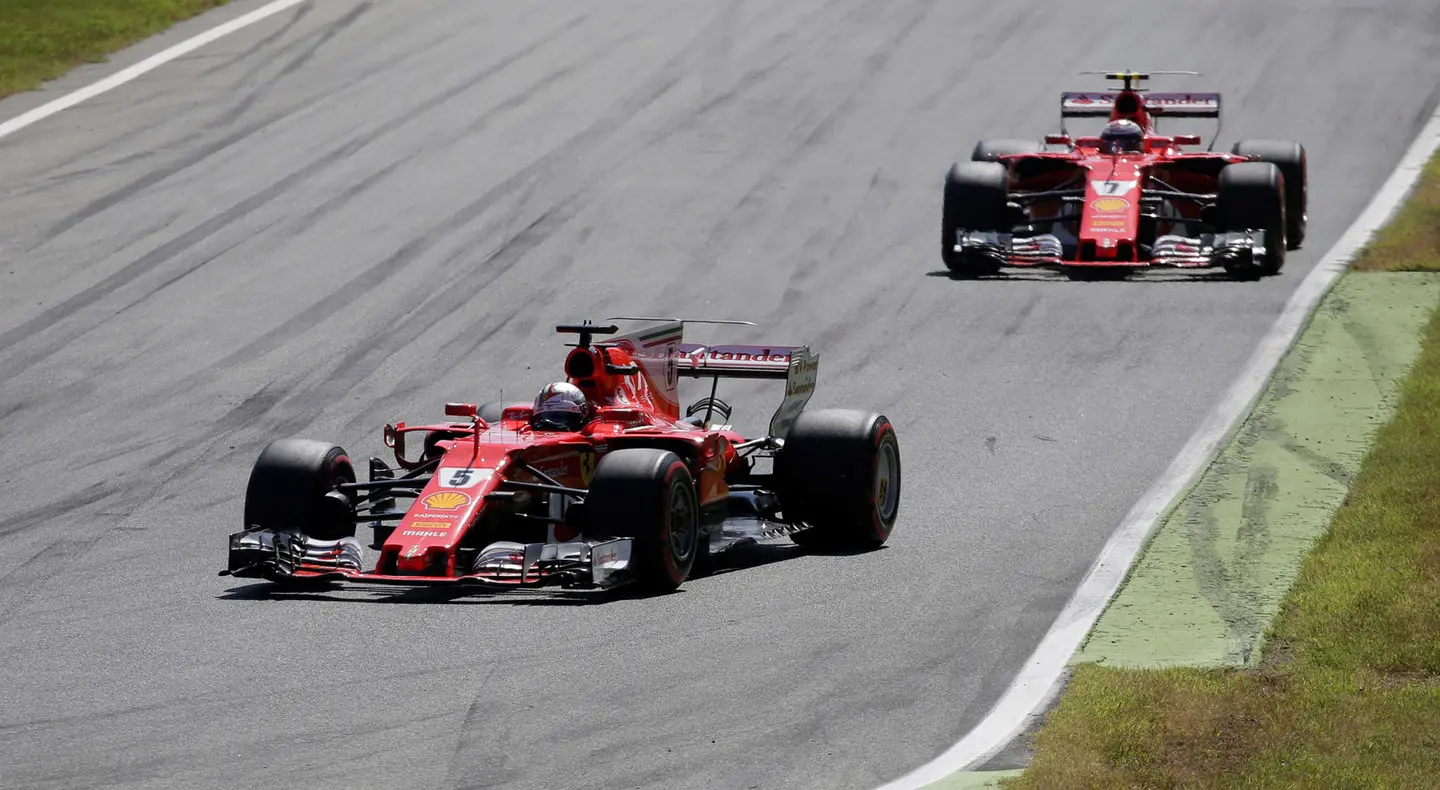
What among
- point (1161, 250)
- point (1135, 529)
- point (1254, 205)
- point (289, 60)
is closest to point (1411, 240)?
point (1254, 205)

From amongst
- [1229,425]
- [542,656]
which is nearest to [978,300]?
[1229,425]

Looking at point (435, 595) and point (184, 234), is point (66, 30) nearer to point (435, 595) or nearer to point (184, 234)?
point (184, 234)

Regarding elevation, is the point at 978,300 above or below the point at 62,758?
below

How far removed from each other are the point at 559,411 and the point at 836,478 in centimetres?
184

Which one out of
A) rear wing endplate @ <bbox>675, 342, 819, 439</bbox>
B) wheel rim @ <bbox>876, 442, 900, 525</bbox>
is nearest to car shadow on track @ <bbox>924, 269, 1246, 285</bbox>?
rear wing endplate @ <bbox>675, 342, 819, 439</bbox>

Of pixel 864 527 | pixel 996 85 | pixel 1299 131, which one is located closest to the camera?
pixel 864 527

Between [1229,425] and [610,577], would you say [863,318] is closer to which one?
[1229,425]

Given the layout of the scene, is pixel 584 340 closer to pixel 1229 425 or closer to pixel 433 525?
pixel 433 525

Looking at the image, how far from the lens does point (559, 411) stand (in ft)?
43.4

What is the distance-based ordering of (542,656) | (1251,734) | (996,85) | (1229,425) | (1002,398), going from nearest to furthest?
(1251,734), (542,656), (1229,425), (1002,398), (996,85)

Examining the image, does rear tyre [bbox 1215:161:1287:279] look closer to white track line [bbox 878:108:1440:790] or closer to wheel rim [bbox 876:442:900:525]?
white track line [bbox 878:108:1440:790]

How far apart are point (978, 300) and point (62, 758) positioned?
1460cm

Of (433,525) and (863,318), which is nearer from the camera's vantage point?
(433,525)

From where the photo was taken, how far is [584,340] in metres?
13.8
